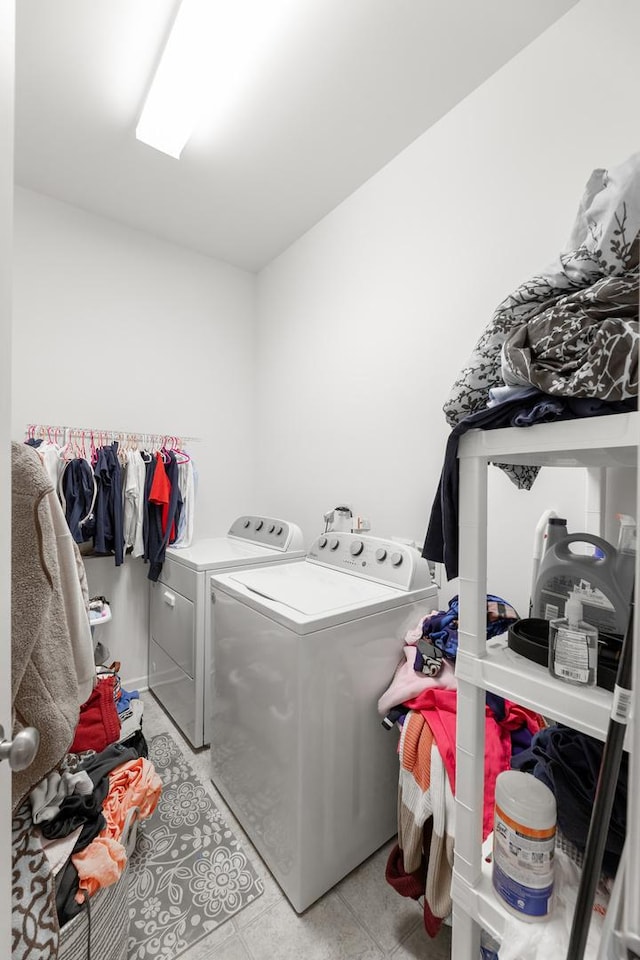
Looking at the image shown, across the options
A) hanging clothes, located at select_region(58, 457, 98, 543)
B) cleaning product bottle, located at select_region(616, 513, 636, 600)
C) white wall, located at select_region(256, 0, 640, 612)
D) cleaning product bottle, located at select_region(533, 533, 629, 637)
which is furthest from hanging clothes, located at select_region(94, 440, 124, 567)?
cleaning product bottle, located at select_region(616, 513, 636, 600)

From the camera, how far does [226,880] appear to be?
1.36 m

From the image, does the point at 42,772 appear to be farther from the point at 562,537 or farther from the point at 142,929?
the point at 562,537

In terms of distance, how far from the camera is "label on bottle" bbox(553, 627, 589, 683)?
625mm

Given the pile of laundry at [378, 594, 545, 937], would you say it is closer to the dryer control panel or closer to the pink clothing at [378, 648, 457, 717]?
the pink clothing at [378, 648, 457, 717]

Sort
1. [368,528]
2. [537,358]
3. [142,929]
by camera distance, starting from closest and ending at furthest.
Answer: [537,358] < [142,929] < [368,528]

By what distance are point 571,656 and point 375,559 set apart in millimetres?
1096

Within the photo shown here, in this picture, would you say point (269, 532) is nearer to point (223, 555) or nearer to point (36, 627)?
point (223, 555)

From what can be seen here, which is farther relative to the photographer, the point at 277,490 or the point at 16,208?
the point at 277,490

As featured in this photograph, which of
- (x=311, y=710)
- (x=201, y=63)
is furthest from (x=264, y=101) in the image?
(x=311, y=710)

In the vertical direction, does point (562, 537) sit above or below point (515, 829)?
above

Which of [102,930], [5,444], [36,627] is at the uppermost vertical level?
[5,444]

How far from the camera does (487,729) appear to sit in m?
1.10

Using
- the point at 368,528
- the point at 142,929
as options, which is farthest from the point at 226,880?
the point at 368,528

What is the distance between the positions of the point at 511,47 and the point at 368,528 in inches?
79.8
